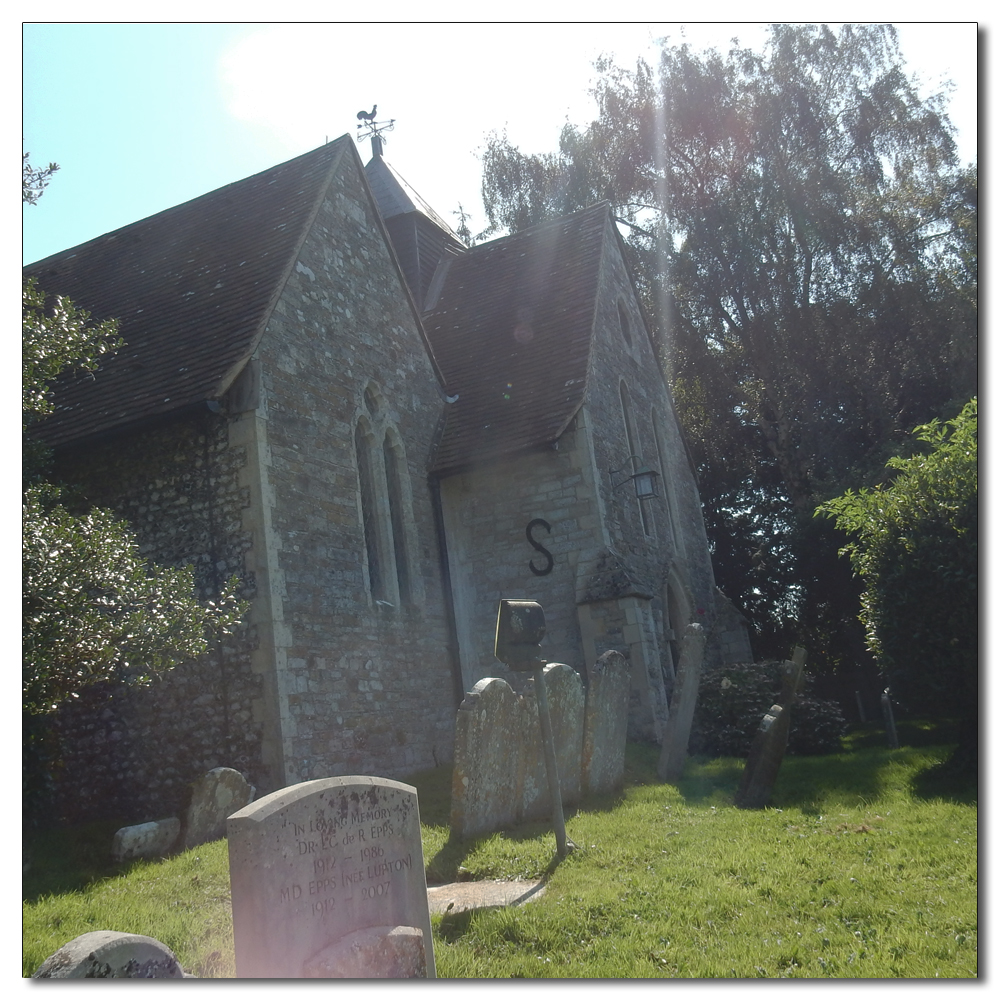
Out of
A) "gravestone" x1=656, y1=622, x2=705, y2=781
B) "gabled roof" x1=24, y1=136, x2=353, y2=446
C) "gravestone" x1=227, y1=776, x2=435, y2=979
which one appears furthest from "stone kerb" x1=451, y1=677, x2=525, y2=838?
"gabled roof" x1=24, y1=136, x2=353, y2=446

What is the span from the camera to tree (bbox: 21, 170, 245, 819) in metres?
5.68

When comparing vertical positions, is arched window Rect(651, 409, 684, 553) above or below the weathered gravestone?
above

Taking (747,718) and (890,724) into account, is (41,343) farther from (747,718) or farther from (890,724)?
(890,724)

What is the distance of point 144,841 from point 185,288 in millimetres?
6259

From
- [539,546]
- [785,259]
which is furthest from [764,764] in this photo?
[785,259]

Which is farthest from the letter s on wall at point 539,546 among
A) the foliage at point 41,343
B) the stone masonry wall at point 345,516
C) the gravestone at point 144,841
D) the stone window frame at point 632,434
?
the foliage at point 41,343

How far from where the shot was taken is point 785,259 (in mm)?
15000

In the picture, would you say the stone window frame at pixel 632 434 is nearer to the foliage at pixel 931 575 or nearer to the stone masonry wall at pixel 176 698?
the foliage at pixel 931 575

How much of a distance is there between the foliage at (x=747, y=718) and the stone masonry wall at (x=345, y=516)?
3.22 meters

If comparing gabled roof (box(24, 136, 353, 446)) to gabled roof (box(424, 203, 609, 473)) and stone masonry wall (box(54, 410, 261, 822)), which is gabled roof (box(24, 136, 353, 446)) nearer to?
stone masonry wall (box(54, 410, 261, 822))

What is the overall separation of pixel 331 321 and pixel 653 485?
15.8 ft

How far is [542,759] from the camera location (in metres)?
7.27

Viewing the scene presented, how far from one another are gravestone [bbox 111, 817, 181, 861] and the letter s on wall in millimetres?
5949

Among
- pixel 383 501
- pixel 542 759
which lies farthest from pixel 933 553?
pixel 383 501
